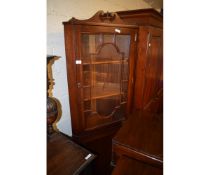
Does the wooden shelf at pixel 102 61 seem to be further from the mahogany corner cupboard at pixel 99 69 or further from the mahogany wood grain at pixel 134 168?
the mahogany wood grain at pixel 134 168

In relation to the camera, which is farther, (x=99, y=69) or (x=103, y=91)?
(x=103, y=91)

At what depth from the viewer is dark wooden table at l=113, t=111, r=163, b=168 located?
106 centimetres

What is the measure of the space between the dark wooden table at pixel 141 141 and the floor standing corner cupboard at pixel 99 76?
0.43 m

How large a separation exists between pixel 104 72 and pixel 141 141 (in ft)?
2.58

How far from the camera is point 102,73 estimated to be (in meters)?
1.70

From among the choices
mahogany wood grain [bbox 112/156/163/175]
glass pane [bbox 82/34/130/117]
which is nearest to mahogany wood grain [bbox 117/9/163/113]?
glass pane [bbox 82/34/130/117]

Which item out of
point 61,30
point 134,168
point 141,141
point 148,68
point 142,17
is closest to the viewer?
point 134,168

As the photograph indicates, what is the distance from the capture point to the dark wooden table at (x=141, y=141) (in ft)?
3.48

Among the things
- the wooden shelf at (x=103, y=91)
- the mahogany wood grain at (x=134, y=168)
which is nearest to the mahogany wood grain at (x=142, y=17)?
the wooden shelf at (x=103, y=91)

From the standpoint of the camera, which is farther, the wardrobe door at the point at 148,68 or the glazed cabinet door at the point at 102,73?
the wardrobe door at the point at 148,68

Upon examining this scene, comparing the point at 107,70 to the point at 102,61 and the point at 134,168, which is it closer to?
the point at 102,61

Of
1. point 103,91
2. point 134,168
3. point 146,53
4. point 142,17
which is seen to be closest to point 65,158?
point 134,168
